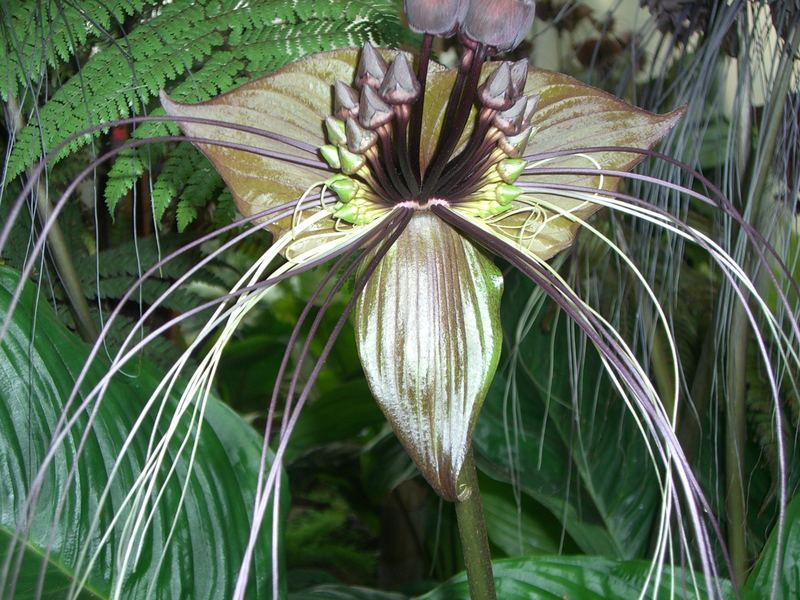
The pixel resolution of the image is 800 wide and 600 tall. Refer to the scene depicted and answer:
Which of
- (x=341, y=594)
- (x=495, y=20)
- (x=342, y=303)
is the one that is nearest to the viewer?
(x=495, y=20)

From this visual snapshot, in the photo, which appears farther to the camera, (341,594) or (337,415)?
(337,415)

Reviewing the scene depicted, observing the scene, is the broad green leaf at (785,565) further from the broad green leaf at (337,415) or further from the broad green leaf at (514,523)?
the broad green leaf at (337,415)

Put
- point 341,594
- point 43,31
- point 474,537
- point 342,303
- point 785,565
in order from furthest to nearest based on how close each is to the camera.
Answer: point 342,303, point 341,594, point 785,565, point 43,31, point 474,537

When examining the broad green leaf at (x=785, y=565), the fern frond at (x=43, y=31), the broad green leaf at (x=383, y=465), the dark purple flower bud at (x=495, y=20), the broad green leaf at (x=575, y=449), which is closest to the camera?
the dark purple flower bud at (x=495, y=20)

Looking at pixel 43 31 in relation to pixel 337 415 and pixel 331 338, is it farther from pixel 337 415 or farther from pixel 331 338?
pixel 337 415

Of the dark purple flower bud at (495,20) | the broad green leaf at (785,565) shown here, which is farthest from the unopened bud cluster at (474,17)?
the broad green leaf at (785,565)

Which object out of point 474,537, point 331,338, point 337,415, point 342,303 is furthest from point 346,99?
point 342,303

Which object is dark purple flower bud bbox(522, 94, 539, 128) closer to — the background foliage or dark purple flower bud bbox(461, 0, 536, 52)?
dark purple flower bud bbox(461, 0, 536, 52)
